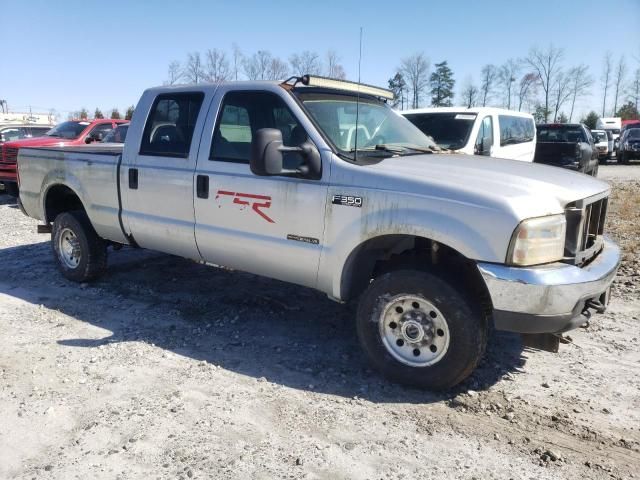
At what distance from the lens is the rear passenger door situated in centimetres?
448

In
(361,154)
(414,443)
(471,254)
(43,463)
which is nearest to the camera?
(43,463)

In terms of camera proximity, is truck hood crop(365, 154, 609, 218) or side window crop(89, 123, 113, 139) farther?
side window crop(89, 123, 113, 139)

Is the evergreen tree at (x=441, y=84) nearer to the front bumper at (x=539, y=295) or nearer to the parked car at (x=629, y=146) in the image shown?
the parked car at (x=629, y=146)

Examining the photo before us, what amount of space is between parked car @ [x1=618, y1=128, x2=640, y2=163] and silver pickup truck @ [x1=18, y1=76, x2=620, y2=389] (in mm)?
23163

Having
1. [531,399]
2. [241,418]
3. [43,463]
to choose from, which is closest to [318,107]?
[241,418]

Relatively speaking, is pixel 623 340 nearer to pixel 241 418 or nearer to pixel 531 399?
pixel 531 399

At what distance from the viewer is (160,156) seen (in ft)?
15.3

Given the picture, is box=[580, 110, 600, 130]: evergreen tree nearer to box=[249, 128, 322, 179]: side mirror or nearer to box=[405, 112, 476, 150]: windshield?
box=[405, 112, 476, 150]: windshield

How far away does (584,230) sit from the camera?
3502mm

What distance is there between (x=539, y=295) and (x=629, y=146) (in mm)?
24609

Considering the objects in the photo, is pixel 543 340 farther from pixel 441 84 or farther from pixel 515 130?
pixel 441 84

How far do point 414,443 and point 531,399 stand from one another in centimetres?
97

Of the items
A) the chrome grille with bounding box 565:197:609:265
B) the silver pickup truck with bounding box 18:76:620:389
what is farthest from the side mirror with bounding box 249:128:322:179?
the chrome grille with bounding box 565:197:609:265

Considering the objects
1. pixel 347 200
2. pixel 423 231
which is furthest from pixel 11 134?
pixel 423 231
